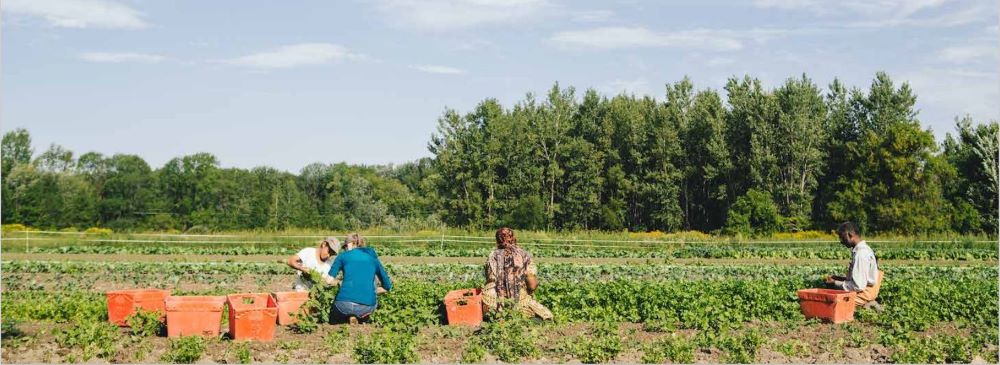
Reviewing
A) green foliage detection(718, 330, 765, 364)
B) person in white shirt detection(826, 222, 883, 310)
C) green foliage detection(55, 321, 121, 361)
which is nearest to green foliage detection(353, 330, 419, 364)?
green foliage detection(55, 321, 121, 361)

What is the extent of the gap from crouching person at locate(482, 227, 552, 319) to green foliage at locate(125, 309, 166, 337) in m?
3.99

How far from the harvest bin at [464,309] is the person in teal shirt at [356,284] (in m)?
0.97

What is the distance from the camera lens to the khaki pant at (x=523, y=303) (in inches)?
456

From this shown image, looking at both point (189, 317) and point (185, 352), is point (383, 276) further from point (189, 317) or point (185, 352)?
point (185, 352)

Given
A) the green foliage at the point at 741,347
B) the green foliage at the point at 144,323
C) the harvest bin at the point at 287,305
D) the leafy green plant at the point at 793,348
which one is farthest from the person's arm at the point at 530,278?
the green foliage at the point at 144,323

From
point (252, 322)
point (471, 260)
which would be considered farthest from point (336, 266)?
point (471, 260)

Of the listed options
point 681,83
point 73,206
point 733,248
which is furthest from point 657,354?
point 73,206

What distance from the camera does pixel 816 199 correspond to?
60062 mm

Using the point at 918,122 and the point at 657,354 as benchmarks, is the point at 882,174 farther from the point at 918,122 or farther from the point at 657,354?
the point at 657,354

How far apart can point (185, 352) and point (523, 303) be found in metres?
4.19

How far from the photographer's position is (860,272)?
12.1 metres

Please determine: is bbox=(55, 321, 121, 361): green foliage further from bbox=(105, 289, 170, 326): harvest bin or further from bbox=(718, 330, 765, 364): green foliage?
bbox=(718, 330, 765, 364): green foliage

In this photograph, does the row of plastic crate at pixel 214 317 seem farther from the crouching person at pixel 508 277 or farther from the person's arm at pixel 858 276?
the person's arm at pixel 858 276

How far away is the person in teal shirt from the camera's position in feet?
37.3
